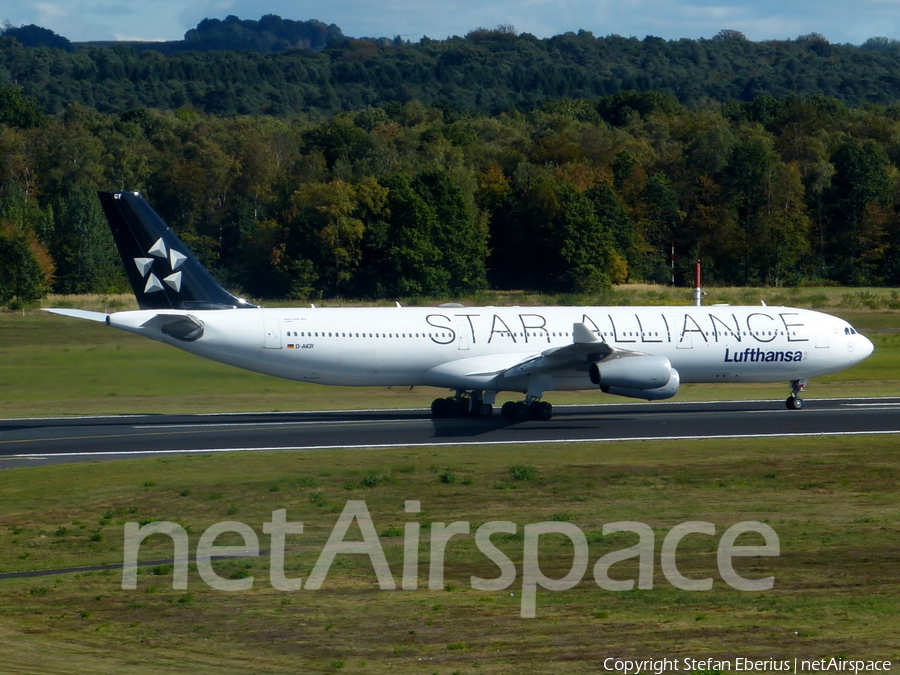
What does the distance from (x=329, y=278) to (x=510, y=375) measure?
58901mm

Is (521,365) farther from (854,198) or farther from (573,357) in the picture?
(854,198)

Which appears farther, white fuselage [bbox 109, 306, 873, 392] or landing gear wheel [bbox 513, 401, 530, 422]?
landing gear wheel [bbox 513, 401, 530, 422]

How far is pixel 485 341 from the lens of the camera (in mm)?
42188

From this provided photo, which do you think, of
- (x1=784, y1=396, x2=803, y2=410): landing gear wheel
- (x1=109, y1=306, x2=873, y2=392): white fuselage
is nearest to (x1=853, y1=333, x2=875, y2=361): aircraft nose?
(x1=109, y1=306, x2=873, y2=392): white fuselage

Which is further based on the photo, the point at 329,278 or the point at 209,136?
the point at 209,136

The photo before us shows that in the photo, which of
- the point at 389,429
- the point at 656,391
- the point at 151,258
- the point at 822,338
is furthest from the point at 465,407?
the point at 822,338

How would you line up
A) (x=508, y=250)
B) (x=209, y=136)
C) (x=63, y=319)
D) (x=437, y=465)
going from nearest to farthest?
1. (x=437, y=465)
2. (x=63, y=319)
3. (x=508, y=250)
4. (x=209, y=136)

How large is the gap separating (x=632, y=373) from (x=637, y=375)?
192mm

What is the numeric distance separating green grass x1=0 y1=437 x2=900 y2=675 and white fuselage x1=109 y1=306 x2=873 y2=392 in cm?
632

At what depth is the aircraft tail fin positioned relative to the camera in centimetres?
3969

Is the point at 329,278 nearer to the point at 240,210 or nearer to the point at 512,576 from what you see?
the point at 240,210

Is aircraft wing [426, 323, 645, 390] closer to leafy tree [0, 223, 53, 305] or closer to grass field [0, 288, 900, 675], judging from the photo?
grass field [0, 288, 900, 675]

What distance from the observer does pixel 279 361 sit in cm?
4009

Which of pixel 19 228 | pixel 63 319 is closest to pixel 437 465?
pixel 63 319
